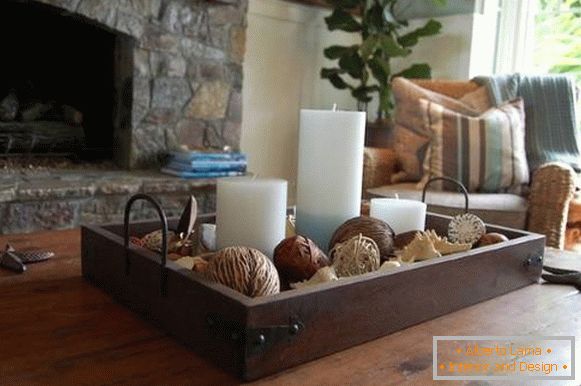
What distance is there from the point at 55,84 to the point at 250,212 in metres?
2.06

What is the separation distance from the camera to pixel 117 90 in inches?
97.0

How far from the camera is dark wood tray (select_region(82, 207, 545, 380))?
1.80 ft

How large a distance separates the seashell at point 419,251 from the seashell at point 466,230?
0.45 feet

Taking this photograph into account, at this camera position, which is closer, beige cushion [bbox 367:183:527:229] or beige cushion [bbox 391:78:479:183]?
beige cushion [bbox 367:183:527:229]

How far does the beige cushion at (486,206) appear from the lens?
6.25 ft

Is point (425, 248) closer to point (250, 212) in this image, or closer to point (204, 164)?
point (250, 212)

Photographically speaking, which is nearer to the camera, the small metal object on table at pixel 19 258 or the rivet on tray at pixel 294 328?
the rivet on tray at pixel 294 328

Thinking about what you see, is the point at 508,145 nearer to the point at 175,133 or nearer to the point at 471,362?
the point at 175,133

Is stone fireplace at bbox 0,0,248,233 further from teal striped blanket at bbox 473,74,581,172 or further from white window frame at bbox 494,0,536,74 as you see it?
white window frame at bbox 494,0,536,74

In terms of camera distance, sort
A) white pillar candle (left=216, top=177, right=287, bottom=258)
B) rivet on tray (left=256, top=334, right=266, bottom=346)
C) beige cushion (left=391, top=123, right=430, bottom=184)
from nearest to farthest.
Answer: rivet on tray (left=256, top=334, right=266, bottom=346) < white pillar candle (left=216, top=177, right=287, bottom=258) < beige cushion (left=391, top=123, right=430, bottom=184)

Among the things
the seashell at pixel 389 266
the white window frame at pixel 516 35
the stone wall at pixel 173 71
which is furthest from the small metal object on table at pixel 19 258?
the white window frame at pixel 516 35

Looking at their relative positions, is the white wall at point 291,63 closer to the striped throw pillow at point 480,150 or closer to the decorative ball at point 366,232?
the striped throw pillow at point 480,150

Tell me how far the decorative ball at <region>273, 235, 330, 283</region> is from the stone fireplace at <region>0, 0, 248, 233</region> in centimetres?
148

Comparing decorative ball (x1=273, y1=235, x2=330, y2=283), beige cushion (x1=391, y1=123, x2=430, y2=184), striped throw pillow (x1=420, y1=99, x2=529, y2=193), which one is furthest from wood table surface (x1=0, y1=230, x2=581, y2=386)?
beige cushion (x1=391, y1=123, x2=430, y2=184)
